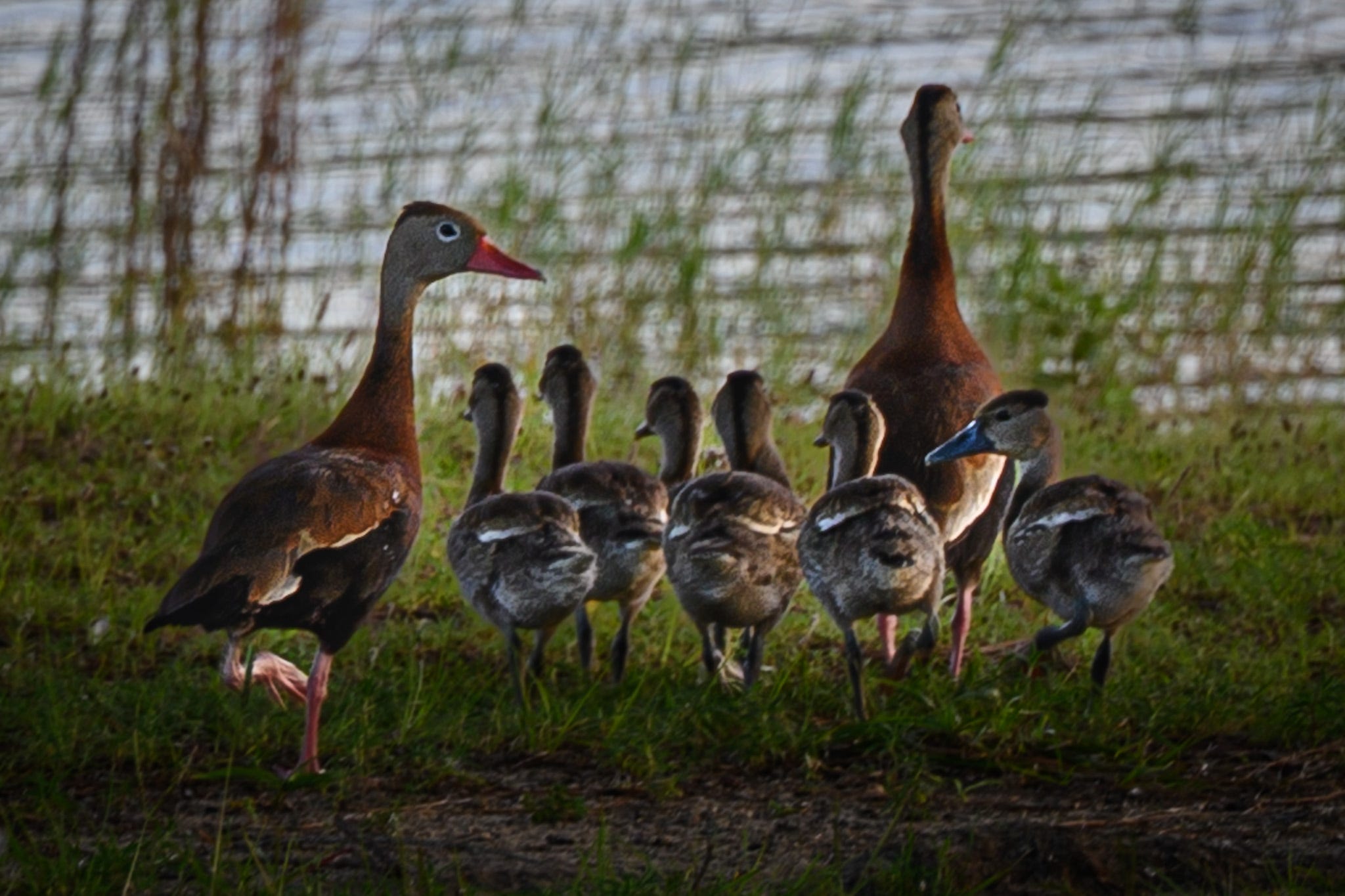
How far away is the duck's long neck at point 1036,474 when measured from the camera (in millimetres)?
6285

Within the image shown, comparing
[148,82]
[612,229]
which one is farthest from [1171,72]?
[148,82]

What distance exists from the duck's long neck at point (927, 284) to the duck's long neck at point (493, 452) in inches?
54.9

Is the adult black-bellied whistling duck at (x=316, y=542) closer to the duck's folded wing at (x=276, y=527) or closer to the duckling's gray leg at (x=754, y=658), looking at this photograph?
the duck's folded wing at (x=276, y=527)

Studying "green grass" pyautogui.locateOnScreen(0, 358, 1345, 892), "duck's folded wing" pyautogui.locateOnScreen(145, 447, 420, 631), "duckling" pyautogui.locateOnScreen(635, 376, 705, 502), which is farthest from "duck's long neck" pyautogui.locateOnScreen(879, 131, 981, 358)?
"duck's folded wing" pyautogui.locateOnScreen(145, 447, 420, 631)

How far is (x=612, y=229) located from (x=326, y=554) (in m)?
5.16

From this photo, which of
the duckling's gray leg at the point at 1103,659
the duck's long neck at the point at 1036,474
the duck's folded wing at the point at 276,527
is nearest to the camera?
the duck's folded wing at the point at 276,527

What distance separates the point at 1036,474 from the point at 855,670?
1234 millimetres

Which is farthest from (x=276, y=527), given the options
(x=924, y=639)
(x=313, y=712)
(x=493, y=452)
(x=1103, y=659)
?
(x=1103, y=659)

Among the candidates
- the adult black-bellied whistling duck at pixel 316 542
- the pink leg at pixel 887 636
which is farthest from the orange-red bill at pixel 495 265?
the pink leg at pixel 887 636

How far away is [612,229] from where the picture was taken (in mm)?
10312

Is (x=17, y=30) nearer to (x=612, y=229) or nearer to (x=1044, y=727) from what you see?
(x=612, y=229)

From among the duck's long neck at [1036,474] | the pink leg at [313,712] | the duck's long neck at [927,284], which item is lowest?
the pink leg at [313,712]

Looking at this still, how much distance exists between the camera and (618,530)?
6.05 meters

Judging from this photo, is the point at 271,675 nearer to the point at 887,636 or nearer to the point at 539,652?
the point at 539,652
